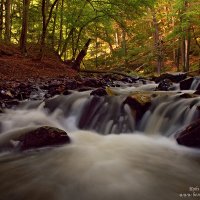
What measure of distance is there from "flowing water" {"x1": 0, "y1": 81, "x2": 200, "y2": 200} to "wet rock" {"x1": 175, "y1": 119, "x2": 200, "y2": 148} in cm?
10

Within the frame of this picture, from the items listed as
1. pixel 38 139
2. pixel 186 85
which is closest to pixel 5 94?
pixel 38 139

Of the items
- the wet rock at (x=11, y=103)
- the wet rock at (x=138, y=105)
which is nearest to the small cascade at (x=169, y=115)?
the wet rock at (x=138, y=105)

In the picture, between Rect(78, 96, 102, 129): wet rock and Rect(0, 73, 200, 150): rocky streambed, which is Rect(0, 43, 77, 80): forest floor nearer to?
Rect(0, 73, 200, 150): rocky streambed

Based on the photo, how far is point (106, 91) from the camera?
17.5 feet

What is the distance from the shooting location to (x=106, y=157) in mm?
2857

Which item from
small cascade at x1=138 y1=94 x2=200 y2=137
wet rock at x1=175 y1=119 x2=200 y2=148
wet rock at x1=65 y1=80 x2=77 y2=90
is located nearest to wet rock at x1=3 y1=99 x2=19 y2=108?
wet rock at x1=65 y1=80 x2=77 y2=90

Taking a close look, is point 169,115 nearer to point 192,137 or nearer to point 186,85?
point 192,137

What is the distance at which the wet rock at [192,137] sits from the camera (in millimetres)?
2695

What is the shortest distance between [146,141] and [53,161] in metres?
1.93

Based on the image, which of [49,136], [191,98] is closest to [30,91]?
[49,136]

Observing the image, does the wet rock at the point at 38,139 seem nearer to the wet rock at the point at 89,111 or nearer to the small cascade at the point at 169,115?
the wet rock at the point at 89,111

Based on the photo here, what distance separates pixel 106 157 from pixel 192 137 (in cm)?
146

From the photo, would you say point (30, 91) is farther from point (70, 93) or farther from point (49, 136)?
point (49, 136)

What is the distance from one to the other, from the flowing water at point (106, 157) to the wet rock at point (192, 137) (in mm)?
96
